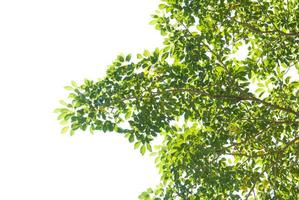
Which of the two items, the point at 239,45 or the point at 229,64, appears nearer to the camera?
the point at 229,64

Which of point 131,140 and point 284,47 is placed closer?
point 131,140

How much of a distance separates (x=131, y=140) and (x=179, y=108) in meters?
1.48

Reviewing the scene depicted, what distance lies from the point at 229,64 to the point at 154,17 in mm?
2335

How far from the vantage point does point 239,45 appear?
10.3 metres

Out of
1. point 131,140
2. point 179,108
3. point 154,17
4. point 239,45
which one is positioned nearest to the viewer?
point 131,140

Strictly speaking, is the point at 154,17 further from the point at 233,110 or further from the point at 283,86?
the point at 283,86

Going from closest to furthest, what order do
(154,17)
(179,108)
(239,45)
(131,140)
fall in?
(131,140) < (179,108) < (154,17) < (239,45)

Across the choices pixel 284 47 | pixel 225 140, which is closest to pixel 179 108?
pixel 225 140

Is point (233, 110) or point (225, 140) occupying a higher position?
point (233, 110)

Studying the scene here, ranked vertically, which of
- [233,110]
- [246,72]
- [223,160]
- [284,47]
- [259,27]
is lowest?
[223,160]

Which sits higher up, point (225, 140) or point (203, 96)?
point (203, 96)

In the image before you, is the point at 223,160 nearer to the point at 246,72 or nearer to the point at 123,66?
the point at 246,72

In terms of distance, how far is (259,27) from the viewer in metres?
10.1

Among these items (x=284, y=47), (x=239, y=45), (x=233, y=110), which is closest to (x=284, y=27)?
(x=284, y=47)
